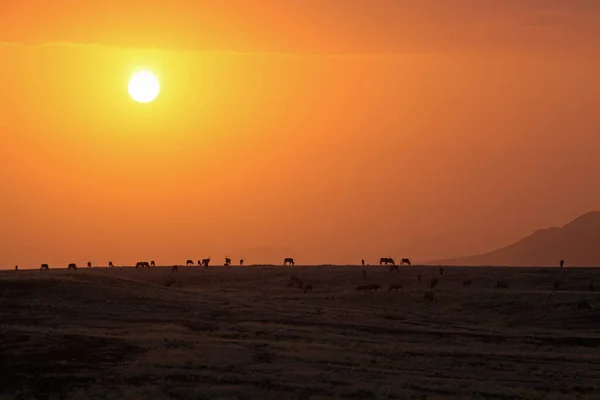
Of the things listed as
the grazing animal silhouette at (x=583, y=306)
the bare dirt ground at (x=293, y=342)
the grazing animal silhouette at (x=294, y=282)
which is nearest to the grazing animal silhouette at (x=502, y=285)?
the bare dirt ground at (x=293, y=342)

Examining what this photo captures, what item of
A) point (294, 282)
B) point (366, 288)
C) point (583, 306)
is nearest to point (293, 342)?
point (583, 306)

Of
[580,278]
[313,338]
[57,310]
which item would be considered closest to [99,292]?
[57,310]

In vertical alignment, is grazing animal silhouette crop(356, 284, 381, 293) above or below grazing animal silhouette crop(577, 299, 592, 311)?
above

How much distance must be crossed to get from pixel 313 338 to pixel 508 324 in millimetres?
20612

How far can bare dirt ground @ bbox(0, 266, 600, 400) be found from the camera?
133 ft

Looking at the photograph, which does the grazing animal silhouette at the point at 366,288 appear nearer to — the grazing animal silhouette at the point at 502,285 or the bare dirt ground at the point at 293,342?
the bare dirt ground at the point at 293,342

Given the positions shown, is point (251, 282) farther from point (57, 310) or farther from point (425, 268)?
point (57, 310)

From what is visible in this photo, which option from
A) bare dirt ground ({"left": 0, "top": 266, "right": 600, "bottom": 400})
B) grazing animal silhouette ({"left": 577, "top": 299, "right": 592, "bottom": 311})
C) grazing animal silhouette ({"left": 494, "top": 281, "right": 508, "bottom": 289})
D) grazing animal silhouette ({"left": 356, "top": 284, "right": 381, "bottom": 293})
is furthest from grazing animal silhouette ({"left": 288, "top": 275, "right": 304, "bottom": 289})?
grazing animal silhouette ({"left": 577, "top": 299, "right": 592, "bottom": 311})

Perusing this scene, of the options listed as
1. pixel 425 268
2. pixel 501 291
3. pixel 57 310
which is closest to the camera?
pixel 57 310

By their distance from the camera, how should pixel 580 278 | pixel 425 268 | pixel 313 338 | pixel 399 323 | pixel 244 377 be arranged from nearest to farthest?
pixel 244 377 → pixel 313 338 → pixel 399 323 → pixel 580 278 → pixel 425 268

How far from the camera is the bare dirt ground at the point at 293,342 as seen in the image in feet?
133

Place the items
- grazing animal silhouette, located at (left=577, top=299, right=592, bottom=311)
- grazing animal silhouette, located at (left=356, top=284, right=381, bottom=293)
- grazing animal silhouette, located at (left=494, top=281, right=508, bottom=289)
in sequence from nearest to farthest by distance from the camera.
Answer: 1. grazing animal silhouette, located at (left=577, top=299, right=592, bottom=311)
2. grazing animal silhouette, located at (left=356, top=284, right=381, bottom=293)
3. grazing animal silhouette, located at (left=494, top=281, right=508, bottom=289)

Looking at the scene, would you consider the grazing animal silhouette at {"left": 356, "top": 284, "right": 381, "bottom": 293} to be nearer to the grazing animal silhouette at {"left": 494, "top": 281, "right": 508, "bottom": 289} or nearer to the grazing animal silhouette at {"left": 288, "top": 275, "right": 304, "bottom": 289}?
the grazing animal silhouette at {"left": 288, "top": 275, "right": 304, "bottom": 289}

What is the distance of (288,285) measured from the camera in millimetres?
96812
